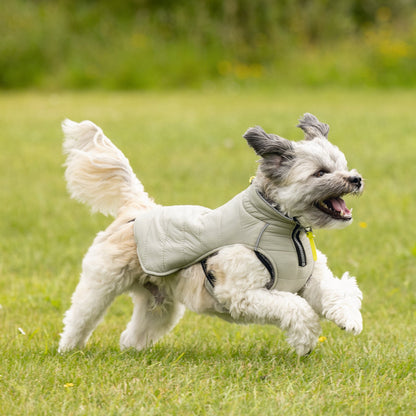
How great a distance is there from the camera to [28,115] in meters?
15.9

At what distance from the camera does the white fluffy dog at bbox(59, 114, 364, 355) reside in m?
4.36

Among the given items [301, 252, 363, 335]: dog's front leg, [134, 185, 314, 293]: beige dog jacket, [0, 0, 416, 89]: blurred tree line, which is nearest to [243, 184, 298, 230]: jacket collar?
[134, 185, 314, 293]: beige dog jacket

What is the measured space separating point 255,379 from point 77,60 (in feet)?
62.1

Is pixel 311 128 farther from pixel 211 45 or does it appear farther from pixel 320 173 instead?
pixel 211 45

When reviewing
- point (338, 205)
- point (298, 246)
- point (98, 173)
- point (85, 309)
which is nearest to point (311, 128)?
point (338, 205)

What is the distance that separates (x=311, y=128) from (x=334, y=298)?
1061mm

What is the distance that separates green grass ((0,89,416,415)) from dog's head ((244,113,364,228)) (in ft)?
2.87

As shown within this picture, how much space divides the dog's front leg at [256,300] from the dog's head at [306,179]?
39 cm

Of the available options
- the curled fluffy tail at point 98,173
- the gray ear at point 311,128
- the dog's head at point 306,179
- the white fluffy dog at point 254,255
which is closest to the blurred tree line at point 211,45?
the curled fluffy tail at point 98,173

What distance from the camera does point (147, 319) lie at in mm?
5168

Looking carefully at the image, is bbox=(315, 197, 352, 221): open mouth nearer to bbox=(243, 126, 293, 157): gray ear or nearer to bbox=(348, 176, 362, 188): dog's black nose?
bbox=(348, 176, 362, 188): dog's black nose

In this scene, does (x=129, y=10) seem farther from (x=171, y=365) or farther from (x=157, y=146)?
(x=171, y=365)

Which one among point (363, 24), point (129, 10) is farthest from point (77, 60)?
point (363, 24)

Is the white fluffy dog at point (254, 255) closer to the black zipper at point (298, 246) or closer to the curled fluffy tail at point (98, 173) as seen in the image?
the black zipper at point (298, 246)
